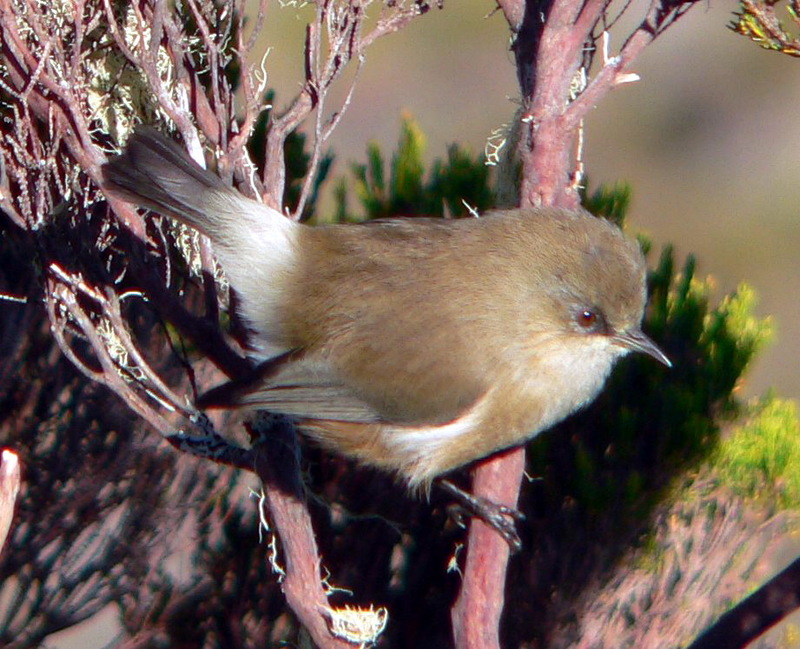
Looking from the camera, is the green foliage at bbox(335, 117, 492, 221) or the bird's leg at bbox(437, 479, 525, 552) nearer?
the bird's leg at bbox(437, 479, 525, 552)

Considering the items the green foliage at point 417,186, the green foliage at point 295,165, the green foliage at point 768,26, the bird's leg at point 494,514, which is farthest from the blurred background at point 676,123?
the green foliage at point 768,26

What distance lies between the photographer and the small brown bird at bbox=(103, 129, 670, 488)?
106 inches

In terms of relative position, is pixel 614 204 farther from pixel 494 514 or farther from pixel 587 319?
pixel 494 514

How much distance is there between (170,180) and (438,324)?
77 cm

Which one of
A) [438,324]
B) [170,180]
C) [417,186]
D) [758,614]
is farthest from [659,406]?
[170,180]

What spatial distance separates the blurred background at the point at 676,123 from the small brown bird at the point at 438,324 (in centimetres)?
494

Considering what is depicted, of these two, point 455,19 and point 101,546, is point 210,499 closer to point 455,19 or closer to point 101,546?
point 101,546

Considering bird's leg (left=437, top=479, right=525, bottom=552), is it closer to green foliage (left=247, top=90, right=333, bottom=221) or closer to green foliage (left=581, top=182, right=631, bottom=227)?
green foliage (left=581, top=182, right=631, bottom=227)

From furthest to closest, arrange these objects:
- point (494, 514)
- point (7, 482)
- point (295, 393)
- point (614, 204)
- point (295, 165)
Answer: point (295, 165) < point (614, 204) < point (295, 393) < point (494, 514) < point (7, 482)

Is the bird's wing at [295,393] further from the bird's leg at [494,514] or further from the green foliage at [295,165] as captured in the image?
the green foliage at [295,165]

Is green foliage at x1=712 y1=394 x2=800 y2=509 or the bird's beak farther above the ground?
the bird's beak

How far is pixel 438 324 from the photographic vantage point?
2.77 m

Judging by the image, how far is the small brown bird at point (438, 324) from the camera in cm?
269

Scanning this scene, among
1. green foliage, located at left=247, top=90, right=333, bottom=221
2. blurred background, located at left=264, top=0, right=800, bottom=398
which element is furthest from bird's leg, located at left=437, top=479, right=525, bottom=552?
blurred background, located at left=264, top=0, right=800, bottom=398
